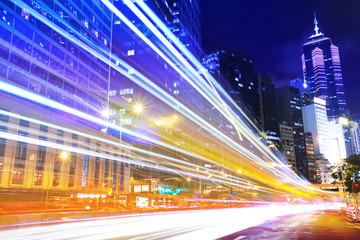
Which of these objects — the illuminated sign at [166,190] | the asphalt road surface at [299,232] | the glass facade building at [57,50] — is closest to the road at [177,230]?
the asphalt road surface at [299,232]

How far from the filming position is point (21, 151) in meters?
42.9

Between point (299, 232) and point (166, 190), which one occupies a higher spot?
point (166, 190)

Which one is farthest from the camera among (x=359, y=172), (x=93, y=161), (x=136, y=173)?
(x=136, y=173)

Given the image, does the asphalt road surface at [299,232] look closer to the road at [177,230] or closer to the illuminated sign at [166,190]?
the road at [177,230]

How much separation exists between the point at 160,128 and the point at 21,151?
229ft

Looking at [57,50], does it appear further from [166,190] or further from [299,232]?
[299,232]

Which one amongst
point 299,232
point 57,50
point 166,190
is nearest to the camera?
point 299,232

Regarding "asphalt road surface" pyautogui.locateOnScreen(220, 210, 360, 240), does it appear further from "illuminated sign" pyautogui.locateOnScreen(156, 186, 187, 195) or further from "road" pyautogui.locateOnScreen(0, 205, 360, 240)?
"illuminated sign" pyautogui.locateOnScreen(156, 186, 187, 195)

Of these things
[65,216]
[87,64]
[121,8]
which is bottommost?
[65,216]

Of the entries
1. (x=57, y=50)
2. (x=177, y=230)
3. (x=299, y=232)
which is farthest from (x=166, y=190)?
(x=299, y=232)

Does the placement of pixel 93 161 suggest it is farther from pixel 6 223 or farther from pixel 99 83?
pixel 6 223

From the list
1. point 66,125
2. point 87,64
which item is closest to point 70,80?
point 87,64

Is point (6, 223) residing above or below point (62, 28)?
below

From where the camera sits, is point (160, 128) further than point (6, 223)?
Yes
